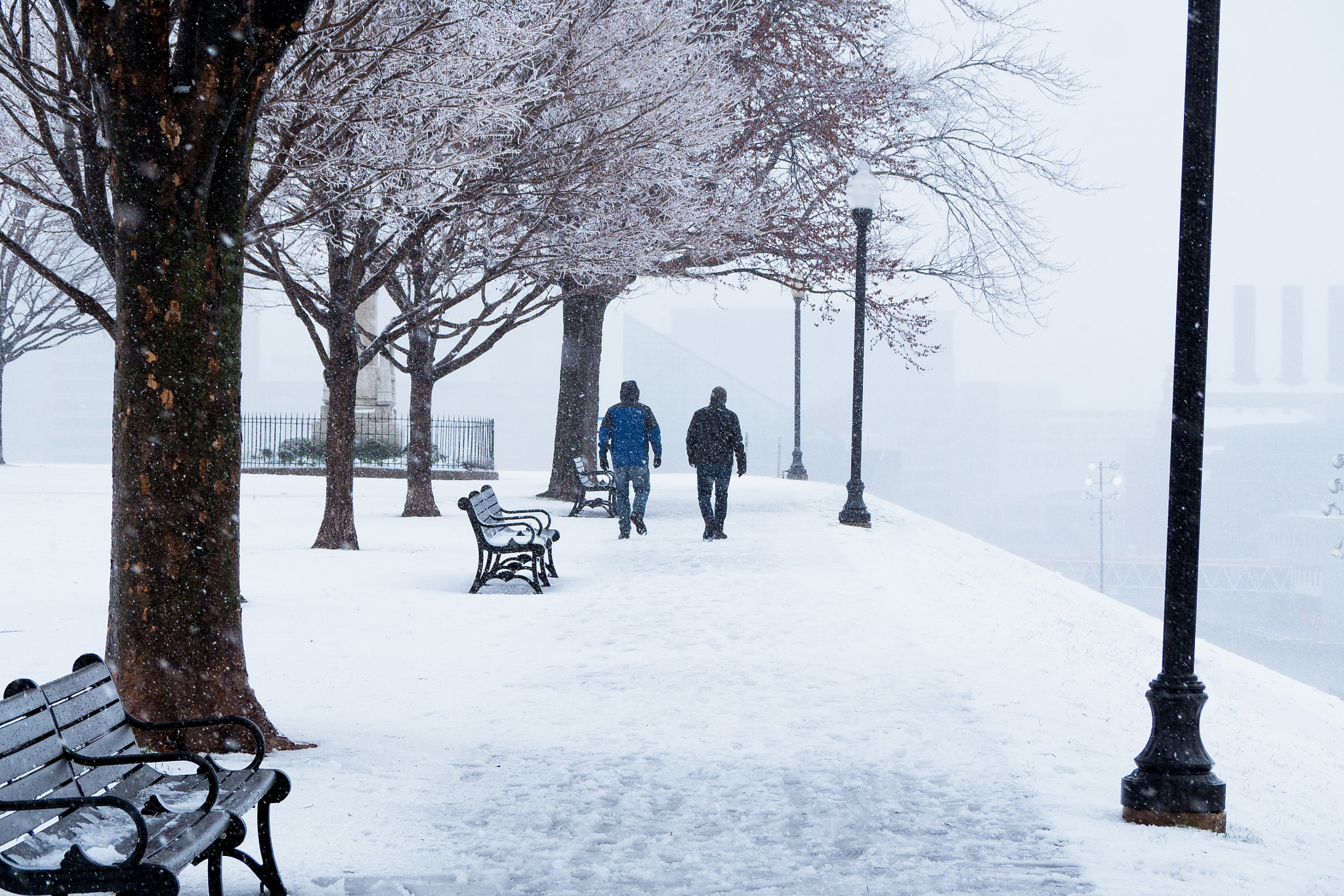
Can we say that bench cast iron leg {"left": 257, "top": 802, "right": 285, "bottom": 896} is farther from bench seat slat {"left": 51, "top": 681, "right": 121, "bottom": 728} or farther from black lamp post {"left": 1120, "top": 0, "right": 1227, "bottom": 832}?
black lamp post {"left": 1120, "top": 0, "right": 1227, "bottom": 832}

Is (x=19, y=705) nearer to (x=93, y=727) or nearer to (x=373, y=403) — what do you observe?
(x=93, y=727)

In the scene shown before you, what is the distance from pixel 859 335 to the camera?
17094mm

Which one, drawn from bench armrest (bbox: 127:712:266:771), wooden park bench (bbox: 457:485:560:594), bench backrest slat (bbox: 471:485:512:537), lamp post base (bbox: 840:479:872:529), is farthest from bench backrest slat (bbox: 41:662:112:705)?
lamp post base (bbox: 840:479:872:529)

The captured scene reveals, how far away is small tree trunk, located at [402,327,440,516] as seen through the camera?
63.2ft

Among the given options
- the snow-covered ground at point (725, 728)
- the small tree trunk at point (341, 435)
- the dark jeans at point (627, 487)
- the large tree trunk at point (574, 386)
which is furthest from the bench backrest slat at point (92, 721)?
the large tree trunk at point (574, 386)

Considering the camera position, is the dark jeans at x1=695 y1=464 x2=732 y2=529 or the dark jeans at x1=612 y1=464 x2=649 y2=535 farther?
the dark jeans at x1=612 y1=464 x2=649 y2=535

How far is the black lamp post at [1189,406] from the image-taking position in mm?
5148

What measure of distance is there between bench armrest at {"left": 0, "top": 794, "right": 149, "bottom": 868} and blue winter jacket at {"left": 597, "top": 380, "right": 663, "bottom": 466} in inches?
477

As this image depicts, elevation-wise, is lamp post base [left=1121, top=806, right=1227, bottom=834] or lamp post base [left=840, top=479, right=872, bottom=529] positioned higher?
lamp post base [left=840, top=479, right=872, bottom=529]

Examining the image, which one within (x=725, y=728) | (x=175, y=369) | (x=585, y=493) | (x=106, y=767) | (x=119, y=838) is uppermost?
(x=175, y=369)

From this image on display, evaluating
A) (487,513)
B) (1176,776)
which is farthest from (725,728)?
(487,513)

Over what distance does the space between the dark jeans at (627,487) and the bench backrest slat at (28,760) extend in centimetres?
1224

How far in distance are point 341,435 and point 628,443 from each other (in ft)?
12.2

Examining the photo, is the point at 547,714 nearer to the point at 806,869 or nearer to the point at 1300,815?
the point at 806,869
